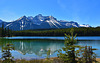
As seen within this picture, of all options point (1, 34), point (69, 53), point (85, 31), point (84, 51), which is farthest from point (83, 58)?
point (85, 31)

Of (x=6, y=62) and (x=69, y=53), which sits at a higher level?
(x=69, y=53)

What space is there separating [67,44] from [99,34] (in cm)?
20362

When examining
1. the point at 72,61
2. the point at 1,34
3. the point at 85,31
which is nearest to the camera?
the point at 72,61

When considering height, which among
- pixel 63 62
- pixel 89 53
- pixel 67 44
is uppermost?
pixel 67 44

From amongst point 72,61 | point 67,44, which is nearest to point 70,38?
point 67,44

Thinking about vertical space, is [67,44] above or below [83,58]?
above

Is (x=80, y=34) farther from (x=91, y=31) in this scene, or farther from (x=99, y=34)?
(x=99, y=34)

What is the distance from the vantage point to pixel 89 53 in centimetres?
946

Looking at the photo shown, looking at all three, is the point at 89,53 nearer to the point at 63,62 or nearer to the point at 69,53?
the point at 69,53

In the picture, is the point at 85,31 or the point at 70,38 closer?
the point at 70,38

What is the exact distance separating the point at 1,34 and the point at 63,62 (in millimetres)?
157137

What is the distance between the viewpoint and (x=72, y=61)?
9438mm

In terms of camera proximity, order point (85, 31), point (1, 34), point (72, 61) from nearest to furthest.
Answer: point (72, 61)
point (1, 34)
point (85, 31)

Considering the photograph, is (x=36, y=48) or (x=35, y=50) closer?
(x=35, y=50)
